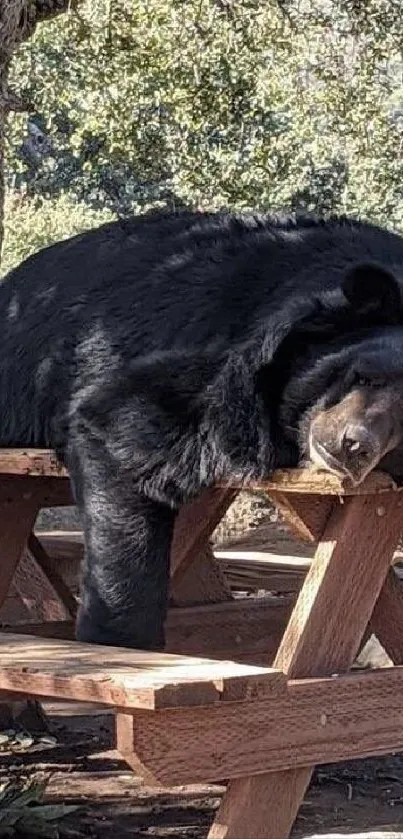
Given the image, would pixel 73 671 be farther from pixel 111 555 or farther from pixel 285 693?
pixel 111 555

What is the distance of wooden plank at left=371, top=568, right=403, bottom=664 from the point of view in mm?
4195

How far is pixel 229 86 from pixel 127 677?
28.7 feet

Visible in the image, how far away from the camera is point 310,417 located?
149 inches

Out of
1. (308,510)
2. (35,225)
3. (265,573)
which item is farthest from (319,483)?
(35,225)

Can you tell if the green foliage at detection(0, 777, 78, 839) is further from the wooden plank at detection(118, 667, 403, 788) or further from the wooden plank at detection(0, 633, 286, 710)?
the wooden plank at detection(118, 667, 403, 788)

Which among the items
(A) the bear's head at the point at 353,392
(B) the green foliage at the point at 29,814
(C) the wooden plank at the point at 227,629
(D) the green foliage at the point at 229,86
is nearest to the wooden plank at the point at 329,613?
(A) the bear's head at the point at 353,392

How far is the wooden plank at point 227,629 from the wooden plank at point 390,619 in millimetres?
1045

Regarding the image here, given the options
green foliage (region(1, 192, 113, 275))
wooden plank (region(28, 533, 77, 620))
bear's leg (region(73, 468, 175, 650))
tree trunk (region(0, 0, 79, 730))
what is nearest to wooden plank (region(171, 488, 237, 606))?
bear's leg (region(73, 468, 175, 650))

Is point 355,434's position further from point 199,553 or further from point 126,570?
point 199,553

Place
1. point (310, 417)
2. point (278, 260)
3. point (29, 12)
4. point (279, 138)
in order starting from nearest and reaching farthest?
point (310, 417) < point (278, 260) < point (29, 12) < point (279, 138)

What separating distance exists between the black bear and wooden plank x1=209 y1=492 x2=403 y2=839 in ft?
0.73

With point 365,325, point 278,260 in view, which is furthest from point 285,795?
point 278,260

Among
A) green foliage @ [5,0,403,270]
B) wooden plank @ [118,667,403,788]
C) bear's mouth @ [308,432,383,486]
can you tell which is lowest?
wooden plank @ [118,667,403,788]

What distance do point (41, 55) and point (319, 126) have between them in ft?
12.2
